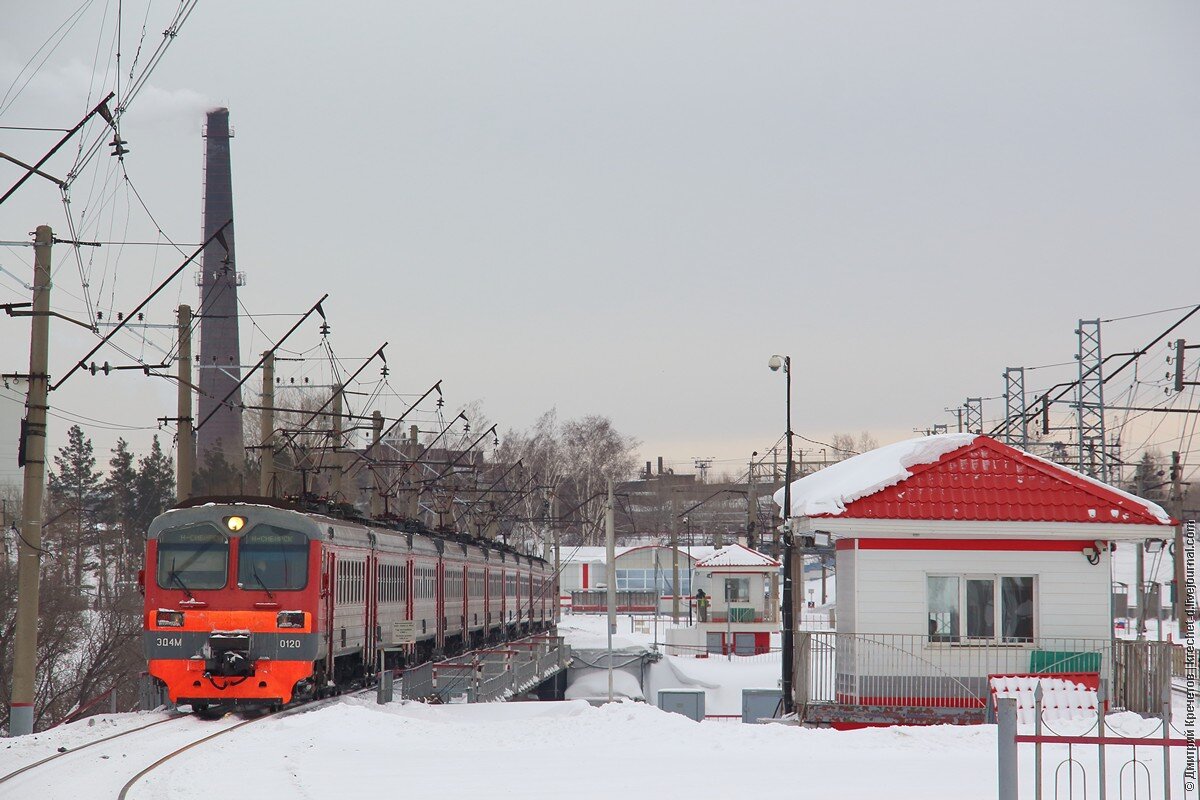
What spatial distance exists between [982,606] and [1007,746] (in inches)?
400

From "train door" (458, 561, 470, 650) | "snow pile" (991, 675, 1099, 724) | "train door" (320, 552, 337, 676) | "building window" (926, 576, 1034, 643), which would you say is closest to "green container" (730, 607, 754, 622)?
"train door" (458, 561, 470, 650)

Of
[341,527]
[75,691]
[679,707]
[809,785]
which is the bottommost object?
[75,691]

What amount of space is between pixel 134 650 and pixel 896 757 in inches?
1361

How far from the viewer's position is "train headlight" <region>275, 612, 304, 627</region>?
65.5 ft

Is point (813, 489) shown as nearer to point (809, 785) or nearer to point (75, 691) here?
point (809, 785)

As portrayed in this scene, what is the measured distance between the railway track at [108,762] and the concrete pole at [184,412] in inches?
347

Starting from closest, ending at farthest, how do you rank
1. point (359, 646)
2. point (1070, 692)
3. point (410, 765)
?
point (410, 765), point (1070, 692), point (359, 646)

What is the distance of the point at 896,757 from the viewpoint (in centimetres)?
1519

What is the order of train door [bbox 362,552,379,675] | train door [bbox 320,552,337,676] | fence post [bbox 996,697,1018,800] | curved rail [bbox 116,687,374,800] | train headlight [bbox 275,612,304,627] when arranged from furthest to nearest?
train door [bbox 362,552,379,675], train door [bbox 320,552,337,676], train headlight [bbox 275,612,304,627], curved rail [bbox 116,687,374,800], fence post [bbox 996,697,1018,800]

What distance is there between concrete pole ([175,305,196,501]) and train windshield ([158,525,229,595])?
6.38 m

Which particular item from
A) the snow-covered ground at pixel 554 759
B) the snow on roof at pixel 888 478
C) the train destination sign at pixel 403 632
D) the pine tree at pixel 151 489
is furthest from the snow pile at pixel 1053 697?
the pine tree at pixel 151 489

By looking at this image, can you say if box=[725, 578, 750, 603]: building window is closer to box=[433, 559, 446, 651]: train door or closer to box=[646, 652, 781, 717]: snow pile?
box=[646, 652, 781, 717]: snow pile

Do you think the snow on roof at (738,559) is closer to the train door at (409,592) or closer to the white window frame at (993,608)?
the train door at (409,592)

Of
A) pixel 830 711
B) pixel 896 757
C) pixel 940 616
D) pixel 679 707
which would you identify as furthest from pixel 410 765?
pixel 679 707
